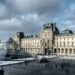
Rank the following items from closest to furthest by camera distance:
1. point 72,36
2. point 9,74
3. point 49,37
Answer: point 9,74
point 72,36
point 49,37

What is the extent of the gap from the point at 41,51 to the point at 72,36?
1003 inches

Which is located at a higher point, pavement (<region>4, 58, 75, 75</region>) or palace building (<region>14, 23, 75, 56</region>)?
palace building (<region>14, 23, 75, 56</region>)

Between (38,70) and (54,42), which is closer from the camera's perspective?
(38,70)

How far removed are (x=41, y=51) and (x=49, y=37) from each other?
1103 centimetres

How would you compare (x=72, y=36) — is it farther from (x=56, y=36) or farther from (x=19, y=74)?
(x=19, y=74)

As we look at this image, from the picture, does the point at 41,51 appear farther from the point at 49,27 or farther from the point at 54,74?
the point at 54,74

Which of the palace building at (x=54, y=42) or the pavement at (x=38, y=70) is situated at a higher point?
the palace building at (x=54, y=42)

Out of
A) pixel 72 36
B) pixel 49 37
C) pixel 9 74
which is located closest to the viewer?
pixel 9 74

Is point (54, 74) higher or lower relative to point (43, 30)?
lower

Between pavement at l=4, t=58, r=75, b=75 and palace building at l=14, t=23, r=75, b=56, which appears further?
palace building at l=14, t=23, r=75, b=56

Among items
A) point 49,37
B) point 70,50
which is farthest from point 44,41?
point 70,50

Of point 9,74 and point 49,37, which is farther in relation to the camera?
point 49,37

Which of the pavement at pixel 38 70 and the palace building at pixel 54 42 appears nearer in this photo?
the pavement at pixel 38 70

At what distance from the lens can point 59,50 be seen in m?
181
